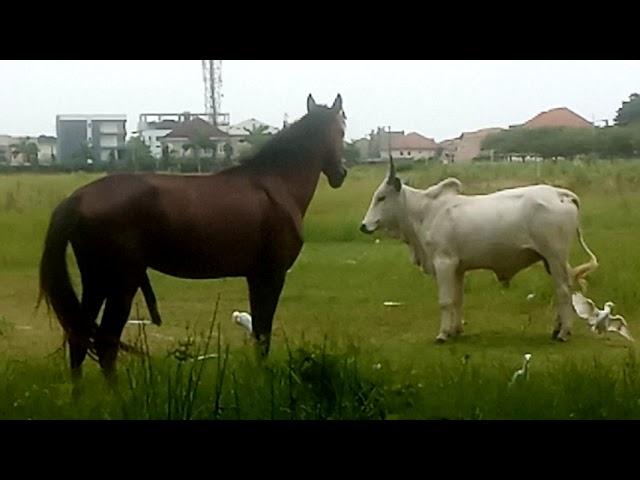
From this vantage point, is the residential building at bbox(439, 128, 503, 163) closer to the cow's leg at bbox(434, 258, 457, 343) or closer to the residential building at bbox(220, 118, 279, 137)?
the cow's leg at bbox(434, 258, 457, 343)

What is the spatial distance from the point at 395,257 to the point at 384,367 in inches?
8.9

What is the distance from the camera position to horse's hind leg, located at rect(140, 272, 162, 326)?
1969 mm

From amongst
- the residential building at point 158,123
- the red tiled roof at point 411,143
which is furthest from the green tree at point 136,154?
the red tiled roof at point 411,143

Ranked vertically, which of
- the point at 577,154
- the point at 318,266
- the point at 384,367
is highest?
the point at 577,154

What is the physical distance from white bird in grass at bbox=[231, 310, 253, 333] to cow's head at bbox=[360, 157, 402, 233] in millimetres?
284

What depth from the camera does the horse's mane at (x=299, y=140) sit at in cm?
204

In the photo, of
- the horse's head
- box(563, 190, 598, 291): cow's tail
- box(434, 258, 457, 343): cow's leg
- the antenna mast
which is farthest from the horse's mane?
box(563, 190, 598, 291): cow's tail

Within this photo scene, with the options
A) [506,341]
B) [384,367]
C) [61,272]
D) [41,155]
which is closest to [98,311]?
[61,272]

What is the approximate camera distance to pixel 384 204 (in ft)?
6.68

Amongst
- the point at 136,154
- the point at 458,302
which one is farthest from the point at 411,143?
the point at 136,154

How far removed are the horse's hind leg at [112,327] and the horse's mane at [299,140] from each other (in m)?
0.36

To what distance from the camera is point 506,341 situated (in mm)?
2012
